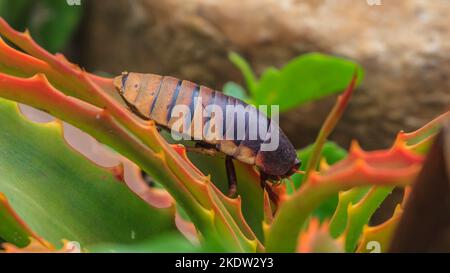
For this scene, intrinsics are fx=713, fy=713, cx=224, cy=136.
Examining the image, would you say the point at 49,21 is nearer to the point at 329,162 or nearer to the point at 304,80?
the point at 304,80

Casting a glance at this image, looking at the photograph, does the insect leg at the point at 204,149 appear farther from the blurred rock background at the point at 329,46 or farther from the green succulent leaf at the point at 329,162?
the blurred rock background at the point at 329,46

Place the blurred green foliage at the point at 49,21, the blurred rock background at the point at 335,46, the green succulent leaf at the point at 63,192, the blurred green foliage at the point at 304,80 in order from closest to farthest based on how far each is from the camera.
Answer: the green succulent leaf at the point at 63,192 → the blurred green foliage at the point at 304,80 → the blurred rock background at the point at 335,46 → the blurred green foliage at the point at 49,21

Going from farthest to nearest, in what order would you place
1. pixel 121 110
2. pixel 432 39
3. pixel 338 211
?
pixel 432 39
pixel 338 211
pixel 121 110

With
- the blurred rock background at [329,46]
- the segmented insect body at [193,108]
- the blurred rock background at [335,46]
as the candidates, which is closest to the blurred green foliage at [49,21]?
the blurred rock background at [329,46]

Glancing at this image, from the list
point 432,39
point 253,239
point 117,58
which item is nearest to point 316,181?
point 253,239

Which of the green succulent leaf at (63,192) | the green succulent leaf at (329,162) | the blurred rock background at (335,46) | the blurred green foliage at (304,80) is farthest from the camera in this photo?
the blurred rock background at (335,46)

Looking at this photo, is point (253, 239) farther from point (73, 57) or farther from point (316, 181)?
point (73, 57)

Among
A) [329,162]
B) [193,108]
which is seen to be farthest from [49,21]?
[193,108]
